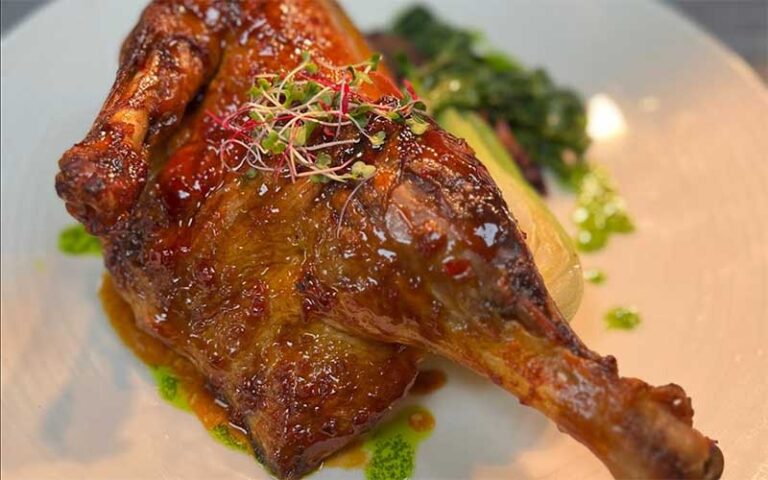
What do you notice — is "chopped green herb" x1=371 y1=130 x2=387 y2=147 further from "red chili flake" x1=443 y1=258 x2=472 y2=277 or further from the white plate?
the white plate

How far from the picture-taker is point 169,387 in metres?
3.29

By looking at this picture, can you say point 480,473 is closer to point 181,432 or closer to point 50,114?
point 181,432

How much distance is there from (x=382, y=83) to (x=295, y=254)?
31.7 inches

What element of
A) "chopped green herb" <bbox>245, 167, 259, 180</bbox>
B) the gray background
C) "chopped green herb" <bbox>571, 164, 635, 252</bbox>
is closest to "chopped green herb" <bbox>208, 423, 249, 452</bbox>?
"chopped green herb" <bbox>245, 167, 259, 180</bbox>

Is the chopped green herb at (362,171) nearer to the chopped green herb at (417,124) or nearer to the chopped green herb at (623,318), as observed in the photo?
the chopped green herb at (417,124)

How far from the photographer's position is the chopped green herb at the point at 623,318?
354 cm

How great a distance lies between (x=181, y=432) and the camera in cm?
316

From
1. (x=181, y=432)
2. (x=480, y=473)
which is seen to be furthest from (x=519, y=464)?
(x=181, y=432)

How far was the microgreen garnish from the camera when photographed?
2.76m

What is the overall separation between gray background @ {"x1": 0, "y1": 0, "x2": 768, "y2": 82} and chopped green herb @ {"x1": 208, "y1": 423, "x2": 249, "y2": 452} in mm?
3241

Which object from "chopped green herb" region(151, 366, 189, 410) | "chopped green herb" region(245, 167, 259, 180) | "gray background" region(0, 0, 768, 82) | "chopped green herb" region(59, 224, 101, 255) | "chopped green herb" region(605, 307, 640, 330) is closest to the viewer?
"chopped green herb" region(245, 167, 259, 180)

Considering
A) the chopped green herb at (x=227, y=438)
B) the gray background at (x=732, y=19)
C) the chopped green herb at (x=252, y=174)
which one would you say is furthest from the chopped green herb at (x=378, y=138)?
the gray background at (x=732, y=19)

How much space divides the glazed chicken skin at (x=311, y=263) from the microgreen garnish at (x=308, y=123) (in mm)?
39

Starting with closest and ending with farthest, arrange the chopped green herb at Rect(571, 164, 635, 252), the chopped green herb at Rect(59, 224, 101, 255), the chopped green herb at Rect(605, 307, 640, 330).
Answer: the chopped green herb at Rect(605, 307, 640, 330)
the chopped green herb at Rect(59, 224, 101, 255)
the chopped green herb at Rect(571, 164, 635, 252)
